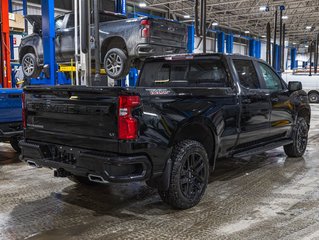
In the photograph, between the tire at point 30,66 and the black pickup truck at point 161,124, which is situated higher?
the tire at point 30,66

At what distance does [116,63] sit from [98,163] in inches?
219

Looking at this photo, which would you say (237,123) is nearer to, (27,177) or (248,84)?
(248,84)

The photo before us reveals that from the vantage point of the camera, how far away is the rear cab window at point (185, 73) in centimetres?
496

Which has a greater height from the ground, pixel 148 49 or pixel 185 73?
pixel 148 49

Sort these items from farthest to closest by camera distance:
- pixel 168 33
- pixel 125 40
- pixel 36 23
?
pixel 36 23, pixel 168 33, pixel 125 40

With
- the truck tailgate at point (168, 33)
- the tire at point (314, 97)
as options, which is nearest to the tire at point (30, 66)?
the truck tailgate at point (168, 33)

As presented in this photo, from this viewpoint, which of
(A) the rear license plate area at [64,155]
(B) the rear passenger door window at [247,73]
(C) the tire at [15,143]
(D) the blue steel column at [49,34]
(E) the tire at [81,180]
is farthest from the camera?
Result: (D) the blue steel column at [49,34]

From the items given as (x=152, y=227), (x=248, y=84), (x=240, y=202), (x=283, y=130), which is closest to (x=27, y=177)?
(x=152, y=227)

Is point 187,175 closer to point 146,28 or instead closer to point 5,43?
point 146,28

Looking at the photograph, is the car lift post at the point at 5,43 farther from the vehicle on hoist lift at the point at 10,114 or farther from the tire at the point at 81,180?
the tire at the point at 81,180

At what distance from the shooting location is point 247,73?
530 cm

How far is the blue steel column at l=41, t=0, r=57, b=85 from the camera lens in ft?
31.0

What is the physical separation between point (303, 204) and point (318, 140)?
508cm

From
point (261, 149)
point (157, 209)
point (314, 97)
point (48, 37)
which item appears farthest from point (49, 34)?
point (314, 97)
